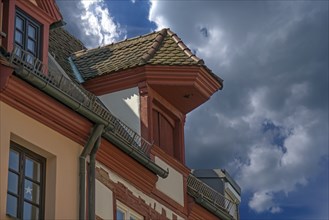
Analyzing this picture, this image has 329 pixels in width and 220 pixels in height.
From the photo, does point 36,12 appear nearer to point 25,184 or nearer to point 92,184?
point 92,184

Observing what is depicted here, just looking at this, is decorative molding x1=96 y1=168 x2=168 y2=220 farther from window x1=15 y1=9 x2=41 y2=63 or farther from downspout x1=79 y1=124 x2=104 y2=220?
window x1=15 y1=9 x2=41 y2=63

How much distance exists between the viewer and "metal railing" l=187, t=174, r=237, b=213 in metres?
23.5

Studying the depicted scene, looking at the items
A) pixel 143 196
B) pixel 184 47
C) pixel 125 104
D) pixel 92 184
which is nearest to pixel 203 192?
pixel 125 104

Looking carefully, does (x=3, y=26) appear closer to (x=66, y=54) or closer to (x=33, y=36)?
(x=33, y=36)

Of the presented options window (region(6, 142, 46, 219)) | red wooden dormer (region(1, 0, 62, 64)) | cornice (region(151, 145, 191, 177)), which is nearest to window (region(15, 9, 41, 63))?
red wooden dormer (region(1, 0, 62, 64))

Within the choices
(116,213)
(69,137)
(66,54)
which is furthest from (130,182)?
(66,54)

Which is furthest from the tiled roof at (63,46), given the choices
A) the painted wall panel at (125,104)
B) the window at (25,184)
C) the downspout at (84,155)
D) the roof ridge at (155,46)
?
the window at (25,184)

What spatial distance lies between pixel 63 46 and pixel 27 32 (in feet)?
21.2

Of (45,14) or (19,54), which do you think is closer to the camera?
(19,54)

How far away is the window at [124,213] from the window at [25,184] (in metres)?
2.68

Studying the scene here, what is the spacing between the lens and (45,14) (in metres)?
19.2

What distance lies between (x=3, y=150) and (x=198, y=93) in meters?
8.00

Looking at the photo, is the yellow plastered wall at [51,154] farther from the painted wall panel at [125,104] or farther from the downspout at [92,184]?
the painted wall panel at [125,104]

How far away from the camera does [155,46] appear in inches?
931
